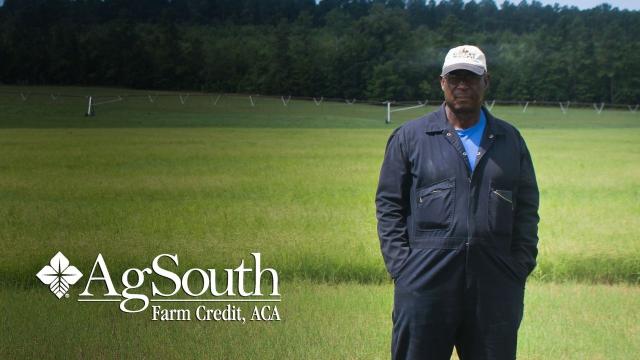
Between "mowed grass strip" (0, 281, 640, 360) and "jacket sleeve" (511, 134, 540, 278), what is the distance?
1369 millimetres

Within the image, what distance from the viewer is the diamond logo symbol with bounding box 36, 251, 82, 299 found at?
183 inches

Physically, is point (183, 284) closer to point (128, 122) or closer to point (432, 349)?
point (128, 122)

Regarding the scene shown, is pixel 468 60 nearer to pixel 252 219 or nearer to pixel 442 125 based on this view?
pixel 442 125

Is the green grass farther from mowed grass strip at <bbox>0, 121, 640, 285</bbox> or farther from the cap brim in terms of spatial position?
the cap brim

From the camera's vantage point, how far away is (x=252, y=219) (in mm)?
5777

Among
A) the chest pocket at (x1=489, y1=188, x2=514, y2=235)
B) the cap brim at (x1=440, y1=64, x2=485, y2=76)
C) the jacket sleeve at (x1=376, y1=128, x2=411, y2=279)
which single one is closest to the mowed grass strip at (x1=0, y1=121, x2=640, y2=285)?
the jacket sleeve at (x1=376, y1=128, x2=411, y2=279)

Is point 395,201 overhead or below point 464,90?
below

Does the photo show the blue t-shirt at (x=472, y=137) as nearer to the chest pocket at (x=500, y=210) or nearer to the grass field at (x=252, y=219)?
the chest pocket at (x=500, y=210)

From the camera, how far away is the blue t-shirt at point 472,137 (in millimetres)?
2592

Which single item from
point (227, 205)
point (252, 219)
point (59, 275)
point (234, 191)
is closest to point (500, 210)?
point (59, 275)

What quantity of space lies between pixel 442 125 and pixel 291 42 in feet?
11.8

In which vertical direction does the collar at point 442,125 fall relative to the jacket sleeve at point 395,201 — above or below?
above

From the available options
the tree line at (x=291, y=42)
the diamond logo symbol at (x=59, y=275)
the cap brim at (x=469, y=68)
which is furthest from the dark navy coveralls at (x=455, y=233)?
the tree line at (x=291, y=42)

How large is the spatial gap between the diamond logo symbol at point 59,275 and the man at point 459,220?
2597 mm
